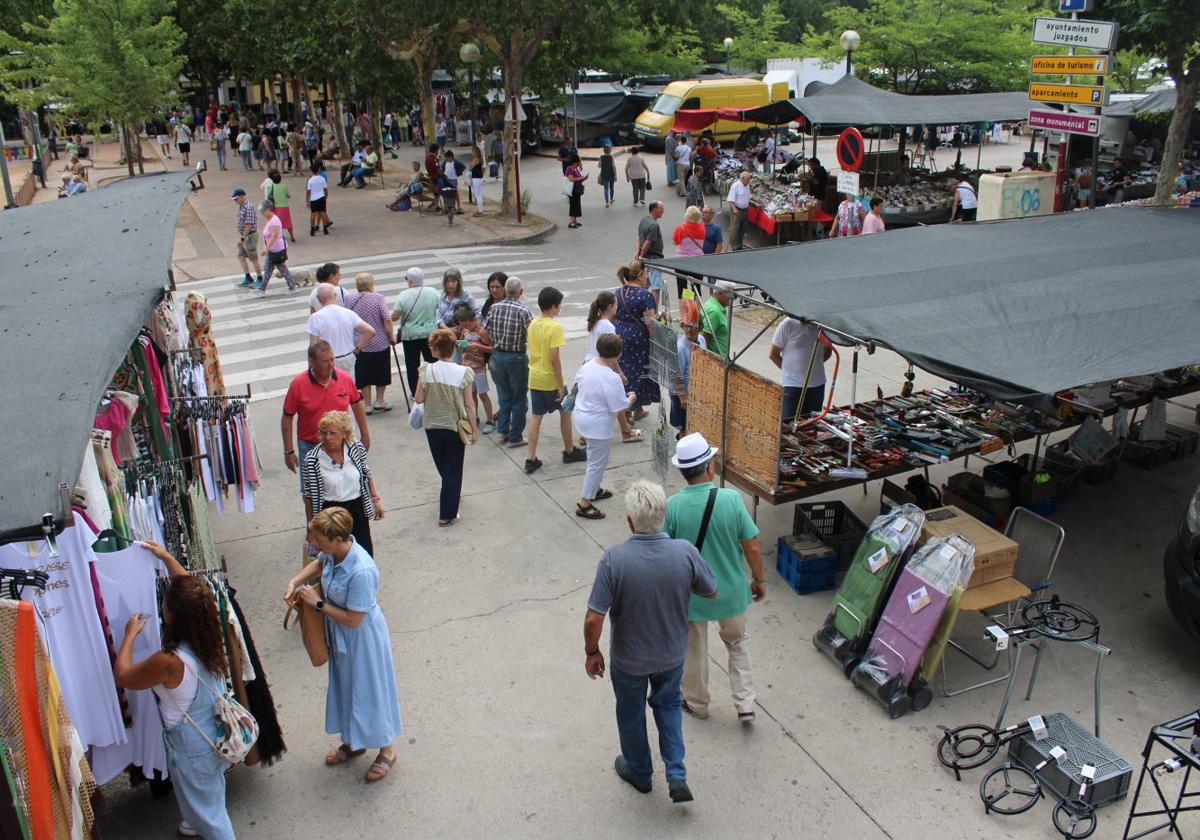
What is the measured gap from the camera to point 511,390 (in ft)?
32.6

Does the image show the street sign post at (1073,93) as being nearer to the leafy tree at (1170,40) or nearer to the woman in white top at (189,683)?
the leafy tree at (1170,40)

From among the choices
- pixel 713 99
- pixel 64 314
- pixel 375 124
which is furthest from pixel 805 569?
pixel 375 124

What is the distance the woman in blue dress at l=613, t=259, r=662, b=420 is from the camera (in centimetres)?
988

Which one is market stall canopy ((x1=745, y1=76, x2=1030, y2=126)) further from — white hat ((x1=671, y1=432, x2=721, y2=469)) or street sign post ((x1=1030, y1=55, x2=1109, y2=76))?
white hat ((x1=671, y1=432, x2=721, y2=469))

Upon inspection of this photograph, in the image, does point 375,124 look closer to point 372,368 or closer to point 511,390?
point 372,368

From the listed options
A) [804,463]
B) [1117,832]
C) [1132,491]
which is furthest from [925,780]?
[1132,491]

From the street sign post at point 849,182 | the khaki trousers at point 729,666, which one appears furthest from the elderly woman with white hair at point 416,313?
the street sign post at point 849,182

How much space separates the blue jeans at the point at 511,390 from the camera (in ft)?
31.7

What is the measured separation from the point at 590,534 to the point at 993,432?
3590 mm

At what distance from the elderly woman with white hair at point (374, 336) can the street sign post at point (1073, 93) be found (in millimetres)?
10188

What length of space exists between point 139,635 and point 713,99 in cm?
3233

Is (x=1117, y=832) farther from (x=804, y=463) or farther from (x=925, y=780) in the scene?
(x=804, y=463)

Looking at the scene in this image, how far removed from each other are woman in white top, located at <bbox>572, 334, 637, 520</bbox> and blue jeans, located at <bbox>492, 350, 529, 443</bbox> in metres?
1.38

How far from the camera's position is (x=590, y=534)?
8.28 meters
